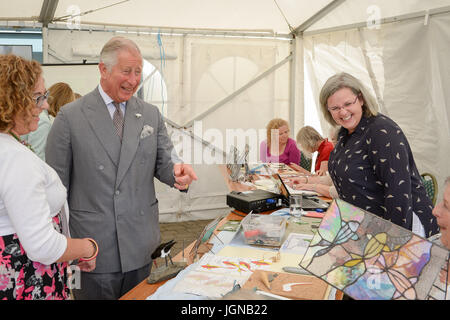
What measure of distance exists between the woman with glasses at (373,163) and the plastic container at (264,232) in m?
0.44

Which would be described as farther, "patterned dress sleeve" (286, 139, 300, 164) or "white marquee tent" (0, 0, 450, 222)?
"patterned dress sleeve" (286, 139, 300, 164)

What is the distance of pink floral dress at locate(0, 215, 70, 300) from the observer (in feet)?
4.21

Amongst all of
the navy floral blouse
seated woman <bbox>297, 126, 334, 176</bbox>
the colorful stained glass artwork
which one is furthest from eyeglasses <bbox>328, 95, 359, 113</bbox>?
seated woman <bbox>297, 126, 334, 176</bbox>

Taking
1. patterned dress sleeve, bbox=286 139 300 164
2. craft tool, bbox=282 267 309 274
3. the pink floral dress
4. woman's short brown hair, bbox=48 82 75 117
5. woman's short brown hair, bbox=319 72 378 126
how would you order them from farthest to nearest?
patterned dress sleeve, bbox=286 139 300 164
woman's short brown hair, bbox=48 82 75 117
woman's short brown hair, bbox=319 72 378 126
craft tool, bbox=282 267 309 274
the pink floral dress

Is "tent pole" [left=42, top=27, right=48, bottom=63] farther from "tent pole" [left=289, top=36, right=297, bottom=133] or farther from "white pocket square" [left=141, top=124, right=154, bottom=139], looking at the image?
"white pocket square" [left=141, top=124, right=154, bottom=139]

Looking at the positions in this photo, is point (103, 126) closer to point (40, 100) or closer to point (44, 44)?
point (40, 100)

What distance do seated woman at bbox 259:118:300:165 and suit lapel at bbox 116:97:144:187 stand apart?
3251 mm

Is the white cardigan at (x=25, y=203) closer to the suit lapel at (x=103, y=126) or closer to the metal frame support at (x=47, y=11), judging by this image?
the suit lapel at (x=103, y=126)

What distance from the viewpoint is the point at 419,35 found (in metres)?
3.61

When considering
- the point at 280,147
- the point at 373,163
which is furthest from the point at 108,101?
the point at 280,147

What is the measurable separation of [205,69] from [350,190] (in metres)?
4.01

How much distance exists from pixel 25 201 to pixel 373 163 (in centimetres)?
149
